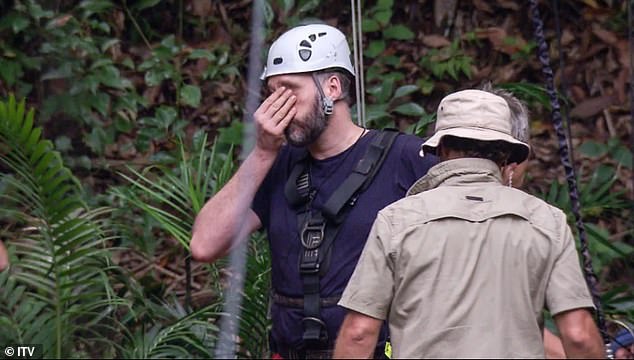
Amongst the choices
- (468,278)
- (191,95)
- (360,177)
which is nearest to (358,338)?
(468,278)

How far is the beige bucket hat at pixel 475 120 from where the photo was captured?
341 centimetres

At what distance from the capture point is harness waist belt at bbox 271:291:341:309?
3.93 m

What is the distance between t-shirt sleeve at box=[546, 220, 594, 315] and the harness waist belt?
2.92 ft

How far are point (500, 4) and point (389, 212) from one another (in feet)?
16.3

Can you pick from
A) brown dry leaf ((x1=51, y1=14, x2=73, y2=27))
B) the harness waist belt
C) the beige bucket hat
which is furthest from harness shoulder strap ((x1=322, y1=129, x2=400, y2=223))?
brown dry leaf ((x1=51, y1=14, x2=73, y2=27))

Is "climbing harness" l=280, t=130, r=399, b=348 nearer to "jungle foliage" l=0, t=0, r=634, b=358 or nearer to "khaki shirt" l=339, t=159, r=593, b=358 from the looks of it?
"khaki shirt" l=339, t=159, r=593, b=358

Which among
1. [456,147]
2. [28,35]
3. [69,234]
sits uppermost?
[28,35]

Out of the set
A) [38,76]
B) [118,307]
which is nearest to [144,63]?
[38,76]

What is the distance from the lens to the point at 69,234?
544cm

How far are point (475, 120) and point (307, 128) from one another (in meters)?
0.86

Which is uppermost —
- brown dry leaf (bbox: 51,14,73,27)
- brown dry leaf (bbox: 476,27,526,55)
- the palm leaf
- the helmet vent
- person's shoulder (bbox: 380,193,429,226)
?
brown dry leaf (bbox: 51,14,73,27)

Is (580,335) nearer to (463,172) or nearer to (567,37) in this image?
(463,172)

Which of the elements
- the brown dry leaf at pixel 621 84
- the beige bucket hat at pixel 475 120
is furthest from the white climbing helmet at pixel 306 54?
the brown dry leaf at pixel 621 84

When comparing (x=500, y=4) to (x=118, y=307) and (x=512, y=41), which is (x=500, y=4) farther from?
(x=118, y=307)
